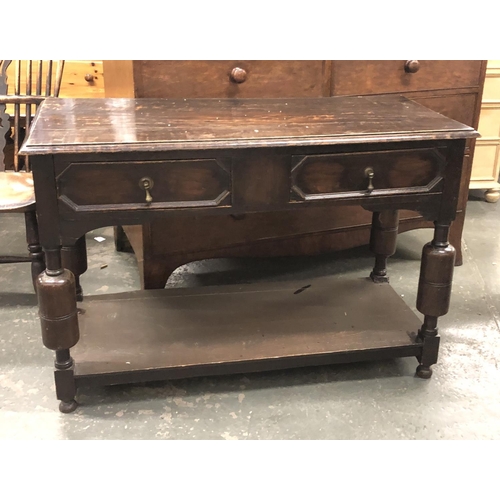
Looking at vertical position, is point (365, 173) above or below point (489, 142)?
above

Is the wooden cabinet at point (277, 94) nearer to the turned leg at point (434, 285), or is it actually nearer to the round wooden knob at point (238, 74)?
the round wooden knob at point (238, 74)

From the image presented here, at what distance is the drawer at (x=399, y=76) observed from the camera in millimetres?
1896

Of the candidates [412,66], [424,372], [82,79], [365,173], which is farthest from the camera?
[82,79]

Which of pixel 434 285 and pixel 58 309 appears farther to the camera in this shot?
pixel 434 285

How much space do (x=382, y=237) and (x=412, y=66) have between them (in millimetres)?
577

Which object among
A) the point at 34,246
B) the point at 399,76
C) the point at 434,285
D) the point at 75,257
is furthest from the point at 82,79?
the point at 434,285

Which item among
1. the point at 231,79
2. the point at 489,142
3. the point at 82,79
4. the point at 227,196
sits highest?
the point at 231,79

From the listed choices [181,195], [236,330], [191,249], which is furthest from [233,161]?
[191,249]

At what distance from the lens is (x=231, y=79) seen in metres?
1.75

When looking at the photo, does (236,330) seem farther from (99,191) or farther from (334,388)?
(99,191)

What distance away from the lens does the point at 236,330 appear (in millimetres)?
1678

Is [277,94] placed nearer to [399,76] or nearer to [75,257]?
[399,76]

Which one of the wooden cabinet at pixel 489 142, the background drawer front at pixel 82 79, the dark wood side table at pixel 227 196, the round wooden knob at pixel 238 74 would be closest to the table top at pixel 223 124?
the dark wood side table at pixel 227 196

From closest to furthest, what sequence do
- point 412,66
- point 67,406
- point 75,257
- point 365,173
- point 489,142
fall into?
point 365,173, point 67,406, point 75,257, point 412,66, point 489,142
